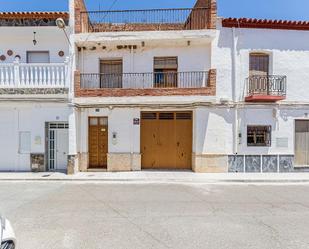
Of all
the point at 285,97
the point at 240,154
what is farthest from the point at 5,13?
the point at 285,97

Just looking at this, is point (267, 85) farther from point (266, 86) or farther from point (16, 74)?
point (16, 74)

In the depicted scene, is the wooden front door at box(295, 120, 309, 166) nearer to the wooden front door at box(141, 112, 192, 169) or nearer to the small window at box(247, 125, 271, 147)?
the small window at box(247, 125, 271, 147)

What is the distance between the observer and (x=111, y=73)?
13781mm

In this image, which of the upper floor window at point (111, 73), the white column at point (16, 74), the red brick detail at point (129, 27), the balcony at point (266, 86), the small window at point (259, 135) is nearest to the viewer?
the white column at point (16, 74)

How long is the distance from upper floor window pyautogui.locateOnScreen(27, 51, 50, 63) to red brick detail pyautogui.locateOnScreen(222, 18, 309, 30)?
31.0 feet

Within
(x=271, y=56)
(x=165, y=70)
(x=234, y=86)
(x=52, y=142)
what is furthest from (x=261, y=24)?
(x=52, y=142)

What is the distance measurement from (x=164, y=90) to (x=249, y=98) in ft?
13.9

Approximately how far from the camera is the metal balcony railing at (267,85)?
12961 mm

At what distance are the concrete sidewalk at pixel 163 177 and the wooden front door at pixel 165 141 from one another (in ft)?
4.73

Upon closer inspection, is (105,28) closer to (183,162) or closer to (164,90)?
(164,90)

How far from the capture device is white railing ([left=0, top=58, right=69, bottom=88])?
12.5m

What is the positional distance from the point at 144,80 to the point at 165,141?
3523 mm

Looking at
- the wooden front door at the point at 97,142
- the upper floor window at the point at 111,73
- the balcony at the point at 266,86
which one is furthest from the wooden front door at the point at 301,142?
the wooden front door at the point at 97,142

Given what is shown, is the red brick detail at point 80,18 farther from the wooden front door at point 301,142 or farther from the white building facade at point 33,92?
the wooden front door at point 301,142
